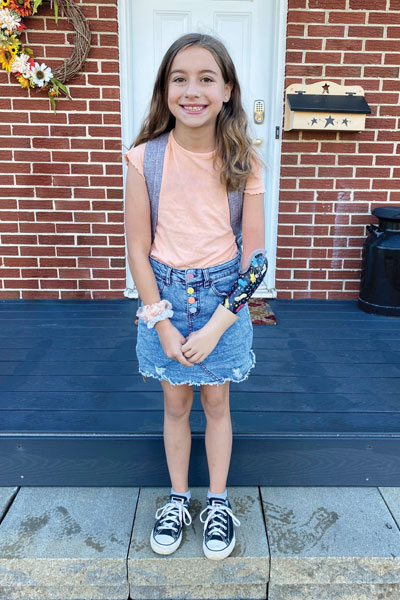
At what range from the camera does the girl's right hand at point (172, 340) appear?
1.50m

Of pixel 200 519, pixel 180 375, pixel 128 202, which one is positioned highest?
pixel 128 202

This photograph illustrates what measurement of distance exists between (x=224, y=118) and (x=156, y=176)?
0.26 m

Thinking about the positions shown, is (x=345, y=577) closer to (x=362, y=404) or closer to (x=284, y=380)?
(x=362, y=404)

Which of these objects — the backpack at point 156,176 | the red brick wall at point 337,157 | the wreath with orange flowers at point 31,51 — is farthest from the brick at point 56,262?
the backpack at point 156,176

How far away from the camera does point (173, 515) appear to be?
1714 mm

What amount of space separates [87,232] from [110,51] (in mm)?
1126

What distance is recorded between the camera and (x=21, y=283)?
3492 mm

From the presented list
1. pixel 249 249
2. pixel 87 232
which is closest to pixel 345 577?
pixel 249 249

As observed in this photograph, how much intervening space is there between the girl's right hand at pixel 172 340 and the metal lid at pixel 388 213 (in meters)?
2.08

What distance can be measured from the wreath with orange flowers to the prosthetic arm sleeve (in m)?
2.25

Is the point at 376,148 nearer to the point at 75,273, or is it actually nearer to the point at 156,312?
the point at 75,273

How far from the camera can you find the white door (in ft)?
10.5

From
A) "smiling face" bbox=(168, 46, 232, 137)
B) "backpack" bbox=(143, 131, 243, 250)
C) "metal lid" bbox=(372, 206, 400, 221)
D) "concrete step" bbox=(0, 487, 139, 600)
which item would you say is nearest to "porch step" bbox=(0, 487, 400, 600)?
"concrete step" bbox=(0, 487, 139, 600)

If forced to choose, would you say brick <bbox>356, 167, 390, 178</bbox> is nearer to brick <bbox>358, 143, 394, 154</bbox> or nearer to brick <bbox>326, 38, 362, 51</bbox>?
brick <bbox>358, 143, 394, 154</bbox>
